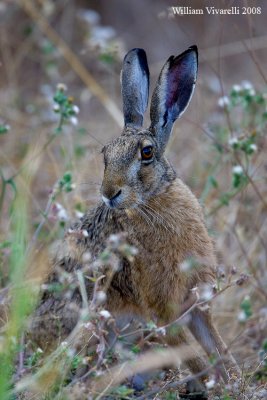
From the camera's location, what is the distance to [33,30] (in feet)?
29.6

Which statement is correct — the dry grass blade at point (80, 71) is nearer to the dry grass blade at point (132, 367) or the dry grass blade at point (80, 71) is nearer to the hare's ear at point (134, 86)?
the hare's ear at point (134, 86)

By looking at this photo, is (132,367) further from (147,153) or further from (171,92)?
(171,92)

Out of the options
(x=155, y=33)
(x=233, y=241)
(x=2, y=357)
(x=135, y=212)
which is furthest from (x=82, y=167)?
(x=155, y=33)

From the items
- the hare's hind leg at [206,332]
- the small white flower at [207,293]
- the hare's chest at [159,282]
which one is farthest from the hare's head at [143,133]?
the hare's hind leg at [206,332]

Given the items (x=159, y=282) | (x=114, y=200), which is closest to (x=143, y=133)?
(x=114, y=200)

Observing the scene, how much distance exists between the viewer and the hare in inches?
200

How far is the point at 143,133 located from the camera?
5.10 meters

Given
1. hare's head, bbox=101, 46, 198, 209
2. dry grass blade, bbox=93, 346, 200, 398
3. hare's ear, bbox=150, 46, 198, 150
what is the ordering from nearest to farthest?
dry grass blade, bbox=93, 346, 200, 398 → hare's head, bbox=101, 46, 198, 209 → hare's ear, bbox=150, 46, 198, 150

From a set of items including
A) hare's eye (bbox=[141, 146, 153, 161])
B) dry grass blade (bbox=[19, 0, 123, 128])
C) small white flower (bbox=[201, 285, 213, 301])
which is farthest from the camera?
dry grass blade (bbox=[19, 0, 123, 128])

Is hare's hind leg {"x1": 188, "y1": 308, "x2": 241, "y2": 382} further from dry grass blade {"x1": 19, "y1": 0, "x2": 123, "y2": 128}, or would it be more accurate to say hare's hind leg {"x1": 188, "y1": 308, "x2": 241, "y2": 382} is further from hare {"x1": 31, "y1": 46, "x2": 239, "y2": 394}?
dry grass blade {"x1": 19, "y1": 0, "x2": 123, "y2": 128}

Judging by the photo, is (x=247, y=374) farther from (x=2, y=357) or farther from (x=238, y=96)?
(x=238, y=96)

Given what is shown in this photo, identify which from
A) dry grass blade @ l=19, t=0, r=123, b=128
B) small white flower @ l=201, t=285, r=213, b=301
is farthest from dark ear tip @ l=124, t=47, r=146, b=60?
dry grass blade @ l=19, t=0, r=123, b=128

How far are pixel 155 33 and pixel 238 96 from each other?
15.6 ft

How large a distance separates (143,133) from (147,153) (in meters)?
0.15
